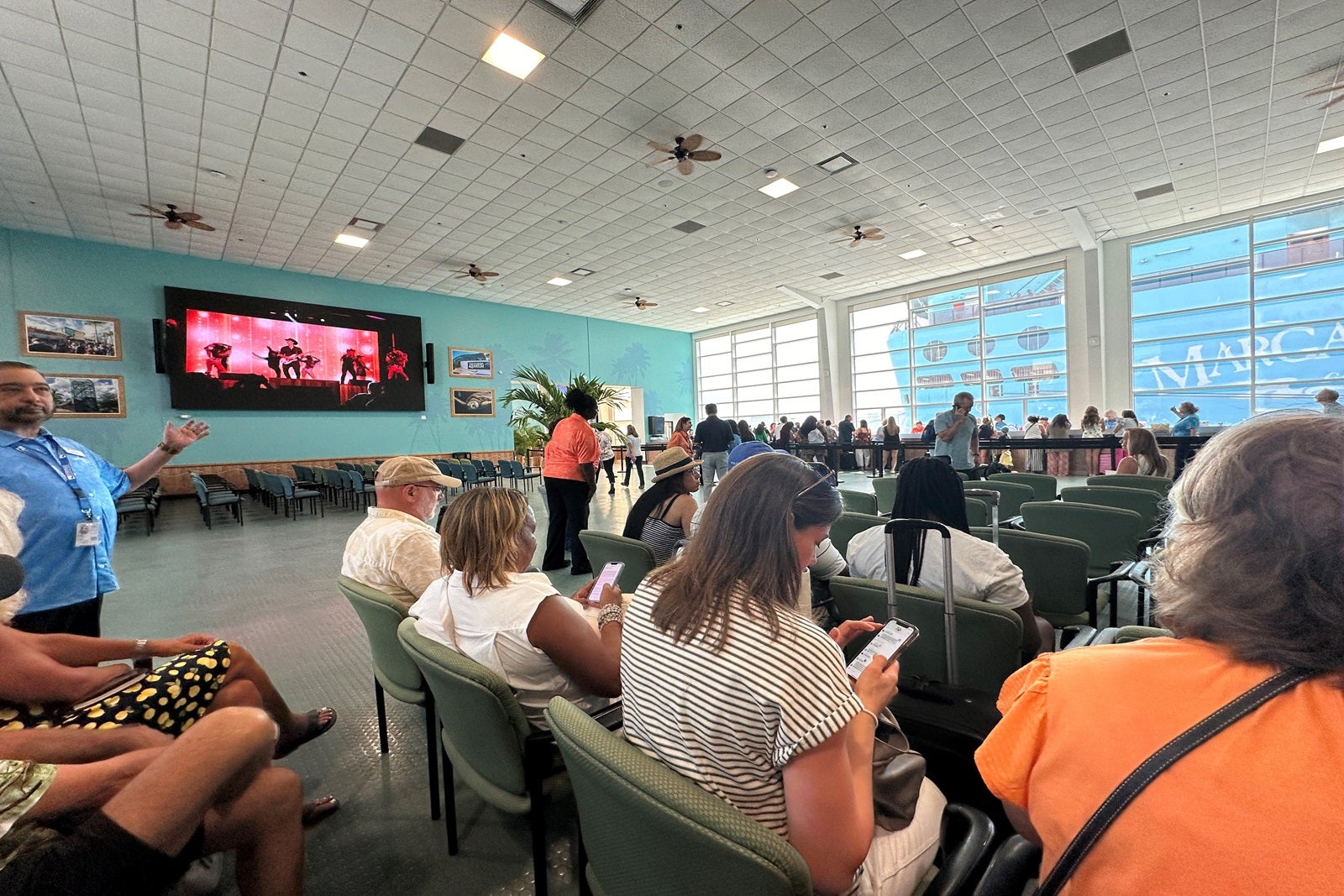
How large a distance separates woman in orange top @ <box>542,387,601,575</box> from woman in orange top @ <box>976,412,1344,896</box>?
387cm

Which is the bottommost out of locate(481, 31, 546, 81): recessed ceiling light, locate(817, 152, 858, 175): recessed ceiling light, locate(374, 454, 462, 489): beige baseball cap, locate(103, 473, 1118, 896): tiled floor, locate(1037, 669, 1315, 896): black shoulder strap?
locate(103, 473, 1118, 896): tiled floor

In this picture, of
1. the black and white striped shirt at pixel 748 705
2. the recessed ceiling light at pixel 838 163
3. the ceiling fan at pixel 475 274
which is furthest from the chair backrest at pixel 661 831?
the ceiling fan at pixel 475 274

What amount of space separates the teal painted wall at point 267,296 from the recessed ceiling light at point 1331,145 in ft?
45.1

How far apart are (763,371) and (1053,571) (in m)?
15.2

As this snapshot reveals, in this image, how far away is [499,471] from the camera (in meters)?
10.4

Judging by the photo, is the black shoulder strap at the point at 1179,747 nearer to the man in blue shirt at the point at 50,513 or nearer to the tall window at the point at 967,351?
the man in blue shirt at the point at 50,513

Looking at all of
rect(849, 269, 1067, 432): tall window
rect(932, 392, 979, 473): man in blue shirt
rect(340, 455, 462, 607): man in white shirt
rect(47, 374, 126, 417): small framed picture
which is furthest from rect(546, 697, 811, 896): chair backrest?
rect(849, 269, 1067, 432): tall window

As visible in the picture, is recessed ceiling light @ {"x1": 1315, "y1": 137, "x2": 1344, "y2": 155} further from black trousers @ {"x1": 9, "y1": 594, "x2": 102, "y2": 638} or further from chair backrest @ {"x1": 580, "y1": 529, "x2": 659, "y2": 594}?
black trousers @ {"x1": 9, "y1": 594, "x2": 102, "y2": 638}

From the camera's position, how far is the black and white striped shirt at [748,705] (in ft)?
2.63

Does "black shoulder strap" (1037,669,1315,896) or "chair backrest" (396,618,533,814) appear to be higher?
"black shoulder strap" (1037,669,1315,896)

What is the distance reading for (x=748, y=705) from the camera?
2.67 feet

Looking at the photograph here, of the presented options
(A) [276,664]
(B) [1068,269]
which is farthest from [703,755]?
(B) [1068,269]

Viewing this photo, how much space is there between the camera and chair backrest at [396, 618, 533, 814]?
3.90ft

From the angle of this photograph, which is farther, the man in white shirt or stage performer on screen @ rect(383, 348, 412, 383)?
stage performer on screen @ rect(383, 348, 412, 383)
